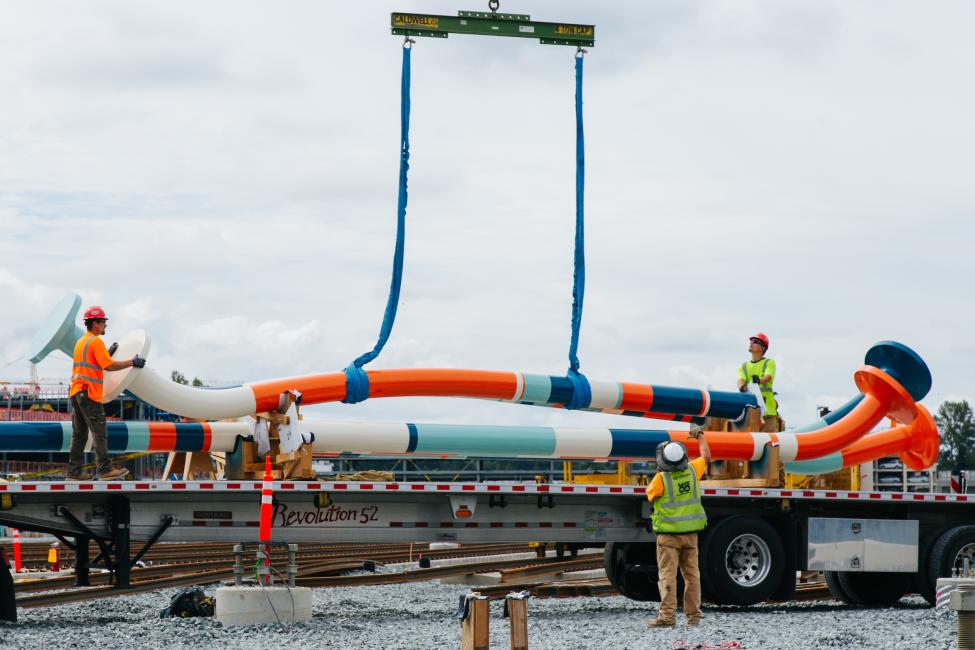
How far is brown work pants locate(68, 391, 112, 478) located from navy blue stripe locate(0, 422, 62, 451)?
980 mm

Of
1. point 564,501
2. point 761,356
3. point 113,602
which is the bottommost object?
point 113,602

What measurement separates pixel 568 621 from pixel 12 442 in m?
6.01

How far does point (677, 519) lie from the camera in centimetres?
1241

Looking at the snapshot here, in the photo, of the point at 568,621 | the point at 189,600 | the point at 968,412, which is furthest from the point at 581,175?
the point at 968,412

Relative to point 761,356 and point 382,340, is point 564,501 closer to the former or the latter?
point 382,340

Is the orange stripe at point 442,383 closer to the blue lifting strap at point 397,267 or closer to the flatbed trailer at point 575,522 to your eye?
the blue lifting strap at point 397,267

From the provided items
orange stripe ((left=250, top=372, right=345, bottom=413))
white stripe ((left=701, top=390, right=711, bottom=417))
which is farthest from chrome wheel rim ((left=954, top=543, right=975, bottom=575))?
orange stripe ((left=250, top=372, right=345, bottom=413))

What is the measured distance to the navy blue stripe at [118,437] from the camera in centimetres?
1473

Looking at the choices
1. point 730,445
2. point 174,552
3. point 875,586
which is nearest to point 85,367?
point 730,445

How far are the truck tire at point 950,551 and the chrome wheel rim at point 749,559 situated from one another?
2.06 metres

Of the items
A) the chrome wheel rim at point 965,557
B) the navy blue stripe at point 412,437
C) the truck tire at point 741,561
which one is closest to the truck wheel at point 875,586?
the chrome wheel rim at point 965,557

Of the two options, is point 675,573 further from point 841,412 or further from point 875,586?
point 841,412

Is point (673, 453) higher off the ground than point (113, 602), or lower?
higher

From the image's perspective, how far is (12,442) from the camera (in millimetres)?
14094
